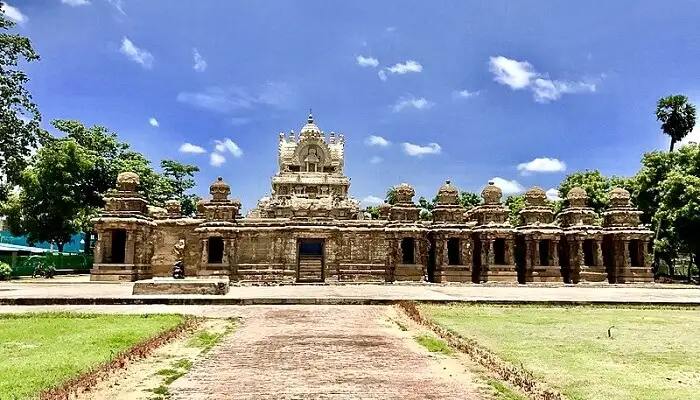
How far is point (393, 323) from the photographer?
1527cm

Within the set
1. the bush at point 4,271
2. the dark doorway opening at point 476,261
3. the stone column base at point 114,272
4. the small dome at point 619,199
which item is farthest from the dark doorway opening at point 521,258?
the bush at point 4,271

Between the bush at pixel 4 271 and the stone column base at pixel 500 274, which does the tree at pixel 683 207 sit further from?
the bush at pixel 4 271

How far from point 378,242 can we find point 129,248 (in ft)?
48.8

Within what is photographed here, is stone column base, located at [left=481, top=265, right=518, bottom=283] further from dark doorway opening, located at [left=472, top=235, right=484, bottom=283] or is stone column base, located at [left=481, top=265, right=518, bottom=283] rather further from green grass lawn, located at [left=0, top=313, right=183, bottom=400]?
green grass lawn, located at [left=0, top=313, right=183, bottom=400]

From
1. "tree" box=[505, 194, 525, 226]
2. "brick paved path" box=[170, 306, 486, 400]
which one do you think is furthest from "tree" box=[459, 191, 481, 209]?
"brick paved path" box=[170, 306, 486, 400]

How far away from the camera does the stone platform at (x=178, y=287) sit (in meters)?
21.4

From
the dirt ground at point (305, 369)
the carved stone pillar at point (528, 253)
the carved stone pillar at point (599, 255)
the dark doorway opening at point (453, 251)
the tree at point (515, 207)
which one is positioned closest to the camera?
the dirt ground at point (305, 369)

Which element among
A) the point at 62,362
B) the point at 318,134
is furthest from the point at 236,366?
the point at 318,134

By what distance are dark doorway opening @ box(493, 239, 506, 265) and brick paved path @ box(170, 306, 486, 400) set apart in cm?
2303

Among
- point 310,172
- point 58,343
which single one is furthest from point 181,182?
point 58,343

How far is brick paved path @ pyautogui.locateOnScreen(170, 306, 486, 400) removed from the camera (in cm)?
770

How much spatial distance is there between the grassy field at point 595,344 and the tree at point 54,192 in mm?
34166

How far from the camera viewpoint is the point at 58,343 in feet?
36.5

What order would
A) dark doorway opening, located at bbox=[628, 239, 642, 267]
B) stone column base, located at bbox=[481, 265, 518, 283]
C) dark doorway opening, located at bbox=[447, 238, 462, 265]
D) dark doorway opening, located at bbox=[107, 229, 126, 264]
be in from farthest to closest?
1. dark doorway opening, located at bbox=[628, 239, 642, 267]
2. dark doorway opening, located at bbox=[447, 238, 462, 265]
3. dark doorway opening, located at bbox=[107, 229, 126, 264]
4. stone column base, located at bbox=[481, 265, 518, 283]
